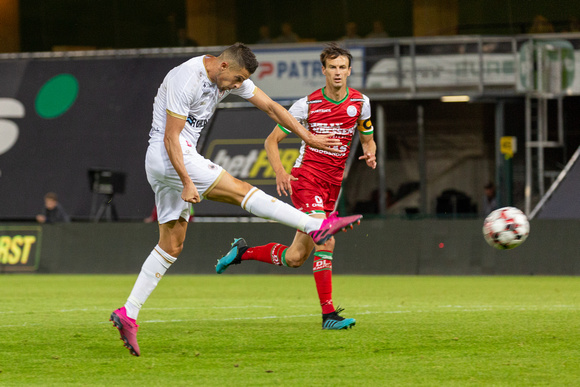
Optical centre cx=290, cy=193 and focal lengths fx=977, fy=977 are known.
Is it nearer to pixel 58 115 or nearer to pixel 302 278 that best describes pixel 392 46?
pixel 302 278

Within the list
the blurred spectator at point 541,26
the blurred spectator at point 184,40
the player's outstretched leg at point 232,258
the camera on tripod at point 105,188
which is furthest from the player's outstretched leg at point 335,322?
the blurred spectator at point 184,40

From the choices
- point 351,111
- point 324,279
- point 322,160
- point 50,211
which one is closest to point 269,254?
point 324,279

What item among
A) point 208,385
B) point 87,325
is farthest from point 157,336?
point 208,385

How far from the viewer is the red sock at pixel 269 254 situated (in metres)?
9.00

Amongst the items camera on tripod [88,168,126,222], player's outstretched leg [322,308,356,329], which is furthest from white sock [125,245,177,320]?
camera on tripod [88,168,126,222]

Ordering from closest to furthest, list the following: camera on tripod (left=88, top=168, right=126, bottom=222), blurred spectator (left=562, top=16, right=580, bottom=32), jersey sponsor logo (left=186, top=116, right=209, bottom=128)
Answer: jersey sponsor logo (left=186, top=116, right=209, bottom=128), blurred spectator (left=562, top=16, right=580, bottom=32), camera on tripod (left=88, top=168, right=126, bottom=222)

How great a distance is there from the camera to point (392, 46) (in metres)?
22.6

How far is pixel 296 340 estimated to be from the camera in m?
7.78

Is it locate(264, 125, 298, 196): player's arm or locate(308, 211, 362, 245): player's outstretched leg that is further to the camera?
locate(264, 125, 298, 196): player's arm

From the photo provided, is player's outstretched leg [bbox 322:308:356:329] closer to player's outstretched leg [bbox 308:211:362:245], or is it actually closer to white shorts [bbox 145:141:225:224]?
player's outstretched leg [bbox 308:211:362:245]

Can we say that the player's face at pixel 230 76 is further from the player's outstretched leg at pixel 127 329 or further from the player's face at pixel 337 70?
the player's outstretched leg at pixel 127 329

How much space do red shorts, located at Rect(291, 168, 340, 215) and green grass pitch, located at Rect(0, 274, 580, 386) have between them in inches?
43.0

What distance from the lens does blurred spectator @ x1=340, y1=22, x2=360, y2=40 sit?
24.1 meters

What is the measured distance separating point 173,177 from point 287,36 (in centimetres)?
1755
